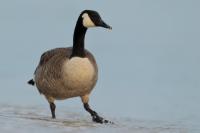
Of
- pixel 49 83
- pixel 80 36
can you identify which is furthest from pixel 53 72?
pixel 80 36

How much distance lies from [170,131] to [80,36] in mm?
4439

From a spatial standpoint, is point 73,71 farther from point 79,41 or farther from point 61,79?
point 79,41

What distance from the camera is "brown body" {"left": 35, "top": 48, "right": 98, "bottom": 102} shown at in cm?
1328

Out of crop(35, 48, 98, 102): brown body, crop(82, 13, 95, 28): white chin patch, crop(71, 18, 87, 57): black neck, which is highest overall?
crop(82, 13, 95, 28): white chin patch

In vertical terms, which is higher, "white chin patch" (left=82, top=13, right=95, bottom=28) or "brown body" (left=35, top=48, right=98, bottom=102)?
"white chin patch" (left=82, top=13, right=95, bottom=28)

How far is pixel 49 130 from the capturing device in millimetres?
9203

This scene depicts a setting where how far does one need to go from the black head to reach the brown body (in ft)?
2.13

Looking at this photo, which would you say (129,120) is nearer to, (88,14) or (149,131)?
(88,14)

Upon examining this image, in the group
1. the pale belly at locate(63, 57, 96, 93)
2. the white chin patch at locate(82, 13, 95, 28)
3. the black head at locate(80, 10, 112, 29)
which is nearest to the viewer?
the pale belly at locate(63, 57, 96, 93)

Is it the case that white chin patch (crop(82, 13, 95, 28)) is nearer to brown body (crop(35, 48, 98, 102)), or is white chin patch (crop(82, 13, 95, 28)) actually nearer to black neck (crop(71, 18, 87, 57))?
black neck (crop(71, 18, 87, 57))

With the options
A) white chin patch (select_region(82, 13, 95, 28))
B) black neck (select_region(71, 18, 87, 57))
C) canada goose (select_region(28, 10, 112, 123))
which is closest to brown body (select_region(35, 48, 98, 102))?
canada goose (select_region(28, 10, 112, 123))

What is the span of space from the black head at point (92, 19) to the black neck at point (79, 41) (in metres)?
0.20

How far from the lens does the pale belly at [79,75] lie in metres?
13.2

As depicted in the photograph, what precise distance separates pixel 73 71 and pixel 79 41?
1062 mm
